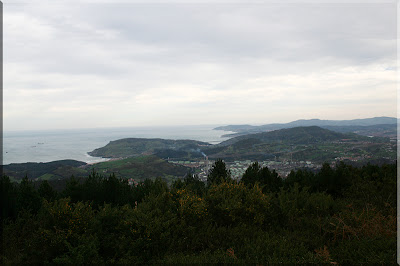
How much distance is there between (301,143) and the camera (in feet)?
179

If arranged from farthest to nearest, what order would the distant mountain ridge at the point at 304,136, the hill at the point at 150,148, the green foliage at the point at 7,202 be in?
the hill at the point at 150,148 < the distant mountain ridge at the point at 304,136 < the green foliage at the point at 7,202

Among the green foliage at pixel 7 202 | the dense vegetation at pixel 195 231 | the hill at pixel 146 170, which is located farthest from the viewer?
the hill at pixel 146 170

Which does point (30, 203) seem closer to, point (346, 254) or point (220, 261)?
point (220, 261)

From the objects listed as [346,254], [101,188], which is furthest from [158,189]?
[346,254]

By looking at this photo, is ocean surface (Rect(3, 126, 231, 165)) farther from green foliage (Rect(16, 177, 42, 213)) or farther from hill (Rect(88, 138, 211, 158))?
hill (Rect(88, 138, 211, 158))

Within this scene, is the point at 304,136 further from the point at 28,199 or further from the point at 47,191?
the point at 28,199

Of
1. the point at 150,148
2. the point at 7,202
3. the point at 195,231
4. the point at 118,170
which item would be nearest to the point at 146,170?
the point at 118,170

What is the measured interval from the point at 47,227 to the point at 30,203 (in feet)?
8.67

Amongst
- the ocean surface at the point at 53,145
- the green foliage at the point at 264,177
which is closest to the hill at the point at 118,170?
the ocean surface at the point at 53,145

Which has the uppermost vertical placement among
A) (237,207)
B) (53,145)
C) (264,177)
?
(237,207)

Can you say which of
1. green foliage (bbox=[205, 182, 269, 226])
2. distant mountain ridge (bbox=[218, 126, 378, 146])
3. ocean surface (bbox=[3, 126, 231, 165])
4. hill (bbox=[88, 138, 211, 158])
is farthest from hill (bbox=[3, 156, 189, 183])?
distant mountain ridge (bbox=[218, 126, 378, 146])

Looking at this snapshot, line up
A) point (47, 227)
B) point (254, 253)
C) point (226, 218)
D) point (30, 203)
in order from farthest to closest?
1. point (30, 203)
2. point (226, 218)
3. point (47, 227)
4. point (254, 253)

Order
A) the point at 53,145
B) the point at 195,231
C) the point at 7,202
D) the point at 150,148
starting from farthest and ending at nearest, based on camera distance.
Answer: the point at 53,145 < the point at 150,148 < the point at 7,202 < the point at 195,231

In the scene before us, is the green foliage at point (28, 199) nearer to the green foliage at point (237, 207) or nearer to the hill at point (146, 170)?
the green foliage at point (237, 207)
